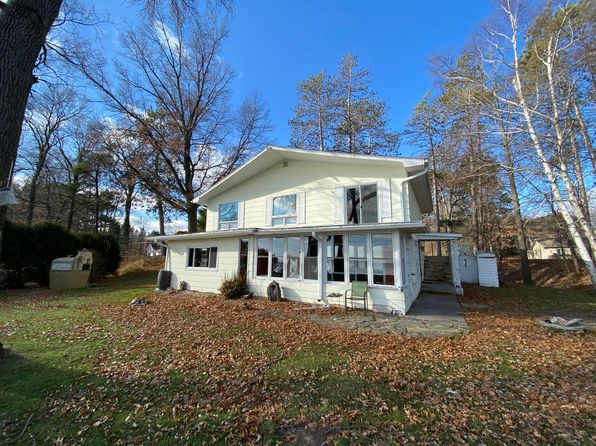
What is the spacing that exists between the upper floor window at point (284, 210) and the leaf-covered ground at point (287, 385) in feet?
18.3

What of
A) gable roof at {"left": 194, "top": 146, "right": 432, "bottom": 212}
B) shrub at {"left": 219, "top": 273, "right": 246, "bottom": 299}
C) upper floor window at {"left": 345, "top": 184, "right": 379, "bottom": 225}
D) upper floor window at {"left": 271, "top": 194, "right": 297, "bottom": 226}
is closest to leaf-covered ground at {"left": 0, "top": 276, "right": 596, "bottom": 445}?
shrub at {"left": 219, "top": 273, "right": 246, "bottom": 299}

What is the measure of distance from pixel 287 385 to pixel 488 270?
52.0 feet

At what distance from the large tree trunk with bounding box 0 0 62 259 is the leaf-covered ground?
3.09m

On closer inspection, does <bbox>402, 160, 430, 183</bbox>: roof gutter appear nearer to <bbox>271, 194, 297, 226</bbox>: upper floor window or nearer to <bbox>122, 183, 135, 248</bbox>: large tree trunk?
<bbox>271, 194, 297, 226</bbox>: upper floor window

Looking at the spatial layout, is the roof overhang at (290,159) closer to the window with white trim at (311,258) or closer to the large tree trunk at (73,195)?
the window with white trim at (311,258)

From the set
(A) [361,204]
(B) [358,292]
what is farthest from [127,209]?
(B) [358,292]

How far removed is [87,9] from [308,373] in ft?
28.5

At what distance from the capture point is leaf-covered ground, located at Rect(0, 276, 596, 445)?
2.90 m

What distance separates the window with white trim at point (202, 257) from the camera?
1269cm

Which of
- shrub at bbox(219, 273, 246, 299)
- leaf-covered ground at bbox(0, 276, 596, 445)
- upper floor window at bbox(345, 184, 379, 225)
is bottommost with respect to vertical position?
leaf-covered ground at bbox(0, 276, 596, 445)

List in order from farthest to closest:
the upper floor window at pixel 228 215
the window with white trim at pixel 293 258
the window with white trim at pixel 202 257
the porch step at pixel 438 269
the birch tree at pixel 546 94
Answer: the porch step at pixel 438 269, the upper floor window at pixel 228 215, the window with white trim at pixel 202 257, the birch tree at pixel 546 94, the window with white trim at pixel 293 258

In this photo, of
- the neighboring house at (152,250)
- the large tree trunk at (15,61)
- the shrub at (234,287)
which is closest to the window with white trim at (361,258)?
the shrub at (234,287)

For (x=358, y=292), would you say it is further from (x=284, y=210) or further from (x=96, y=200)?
(x=96, y=200)

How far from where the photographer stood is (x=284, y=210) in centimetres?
1195
